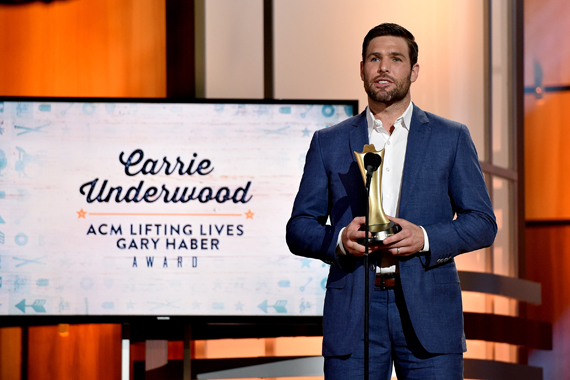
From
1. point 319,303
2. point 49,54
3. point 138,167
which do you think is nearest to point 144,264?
point 138,167

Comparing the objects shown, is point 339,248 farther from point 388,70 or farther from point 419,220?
point 388,70

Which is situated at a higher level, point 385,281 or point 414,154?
point 414,154

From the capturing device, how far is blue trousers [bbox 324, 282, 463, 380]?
1.42 metres

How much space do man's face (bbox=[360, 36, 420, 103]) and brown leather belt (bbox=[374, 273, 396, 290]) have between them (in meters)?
0.46

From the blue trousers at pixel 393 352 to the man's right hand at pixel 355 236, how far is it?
0.16m

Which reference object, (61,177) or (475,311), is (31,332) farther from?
(475,311)

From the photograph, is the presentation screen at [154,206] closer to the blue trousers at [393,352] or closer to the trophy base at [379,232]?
the blue trousers at [393,352]

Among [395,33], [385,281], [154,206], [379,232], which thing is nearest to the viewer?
[379,232]

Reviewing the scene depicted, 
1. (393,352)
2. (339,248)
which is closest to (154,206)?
(339,248)

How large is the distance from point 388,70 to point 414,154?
0.75 ft

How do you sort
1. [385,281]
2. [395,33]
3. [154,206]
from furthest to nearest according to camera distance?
[154,206] < [395,33] < [385,281]

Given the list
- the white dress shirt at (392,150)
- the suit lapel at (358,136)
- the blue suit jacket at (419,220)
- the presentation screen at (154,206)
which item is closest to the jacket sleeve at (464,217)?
the blue suit jacket at (419,220)

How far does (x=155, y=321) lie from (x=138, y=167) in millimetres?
696

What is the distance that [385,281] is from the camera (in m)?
1.46
